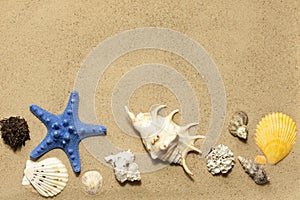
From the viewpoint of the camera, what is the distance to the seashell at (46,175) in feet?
5.72

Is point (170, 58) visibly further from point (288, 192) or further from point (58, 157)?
point (288, 192)

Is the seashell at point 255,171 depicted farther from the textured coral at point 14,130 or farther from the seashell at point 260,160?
the textured coral at point 14,130

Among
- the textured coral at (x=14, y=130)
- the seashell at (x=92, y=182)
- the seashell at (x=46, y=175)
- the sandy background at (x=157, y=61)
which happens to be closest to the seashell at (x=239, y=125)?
the sandy background at (x=157, y=61)

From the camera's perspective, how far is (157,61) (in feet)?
5.76

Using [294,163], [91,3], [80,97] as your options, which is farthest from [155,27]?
[294,163]

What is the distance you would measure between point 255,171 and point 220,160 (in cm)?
14

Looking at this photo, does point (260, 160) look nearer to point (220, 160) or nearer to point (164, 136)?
point (220, 160)

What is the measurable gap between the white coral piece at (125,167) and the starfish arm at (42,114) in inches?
11.1

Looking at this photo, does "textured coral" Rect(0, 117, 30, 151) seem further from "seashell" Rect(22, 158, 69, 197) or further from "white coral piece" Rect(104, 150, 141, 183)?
"white coral piece" Rect(104, 150, 141, 183)

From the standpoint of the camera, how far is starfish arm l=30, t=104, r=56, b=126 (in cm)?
174

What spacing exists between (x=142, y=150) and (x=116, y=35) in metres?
0.46

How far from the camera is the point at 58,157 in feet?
5.81

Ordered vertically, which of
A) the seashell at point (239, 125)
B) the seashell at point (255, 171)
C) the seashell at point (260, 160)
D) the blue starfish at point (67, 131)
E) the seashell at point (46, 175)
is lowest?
the seashell at point (46, 175)

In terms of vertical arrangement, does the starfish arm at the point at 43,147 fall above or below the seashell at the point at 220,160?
below
